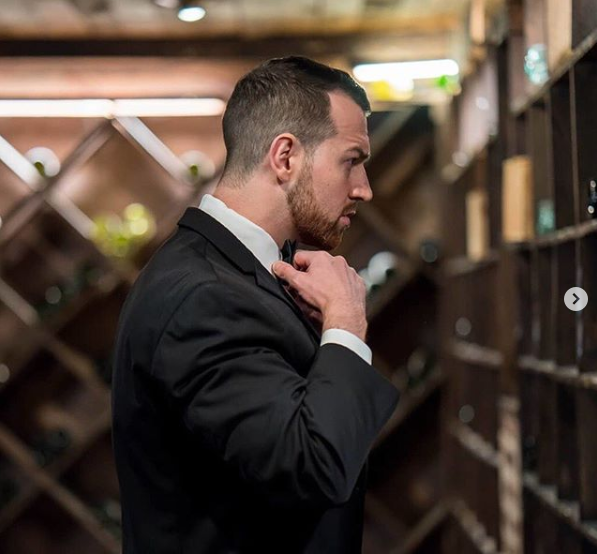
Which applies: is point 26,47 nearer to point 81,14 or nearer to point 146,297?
point 81,14

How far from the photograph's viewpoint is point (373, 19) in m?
4.51

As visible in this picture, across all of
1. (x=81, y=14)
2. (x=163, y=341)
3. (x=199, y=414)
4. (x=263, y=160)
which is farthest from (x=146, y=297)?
(x=81, y=14)

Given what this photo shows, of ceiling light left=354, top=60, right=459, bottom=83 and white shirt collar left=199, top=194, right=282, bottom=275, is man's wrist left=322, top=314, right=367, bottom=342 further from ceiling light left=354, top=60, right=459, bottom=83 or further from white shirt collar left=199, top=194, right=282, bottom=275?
ceiling light left=354, top=60, right=459, bottom=83

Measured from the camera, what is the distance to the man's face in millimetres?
1595

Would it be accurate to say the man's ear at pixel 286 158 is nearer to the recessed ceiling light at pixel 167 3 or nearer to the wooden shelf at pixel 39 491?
the recessed ceiling light at pixel 167 3

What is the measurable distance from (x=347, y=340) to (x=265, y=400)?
6.5 inches

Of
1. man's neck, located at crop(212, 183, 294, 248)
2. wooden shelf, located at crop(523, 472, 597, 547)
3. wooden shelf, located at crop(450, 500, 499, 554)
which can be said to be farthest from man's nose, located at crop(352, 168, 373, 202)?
wooden shelf, located at crop(450, 500, 499, 554)

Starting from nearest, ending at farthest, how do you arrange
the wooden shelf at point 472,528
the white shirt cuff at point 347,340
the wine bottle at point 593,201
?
1. the white shirt cuff at point 347,340
2. the wine bottle at point 593,201
3. the wooden shelf at point 472,528

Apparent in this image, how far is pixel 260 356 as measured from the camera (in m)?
1.35

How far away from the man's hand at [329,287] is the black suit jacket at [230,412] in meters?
0.03

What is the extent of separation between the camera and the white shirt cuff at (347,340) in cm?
142

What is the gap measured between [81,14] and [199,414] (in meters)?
3.38

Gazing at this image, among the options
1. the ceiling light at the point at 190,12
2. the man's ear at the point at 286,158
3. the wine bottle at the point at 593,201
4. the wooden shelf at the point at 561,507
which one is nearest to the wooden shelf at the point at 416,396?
the wooden shelf at the point at 561,507

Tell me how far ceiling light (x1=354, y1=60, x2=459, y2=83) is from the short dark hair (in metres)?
3.07
